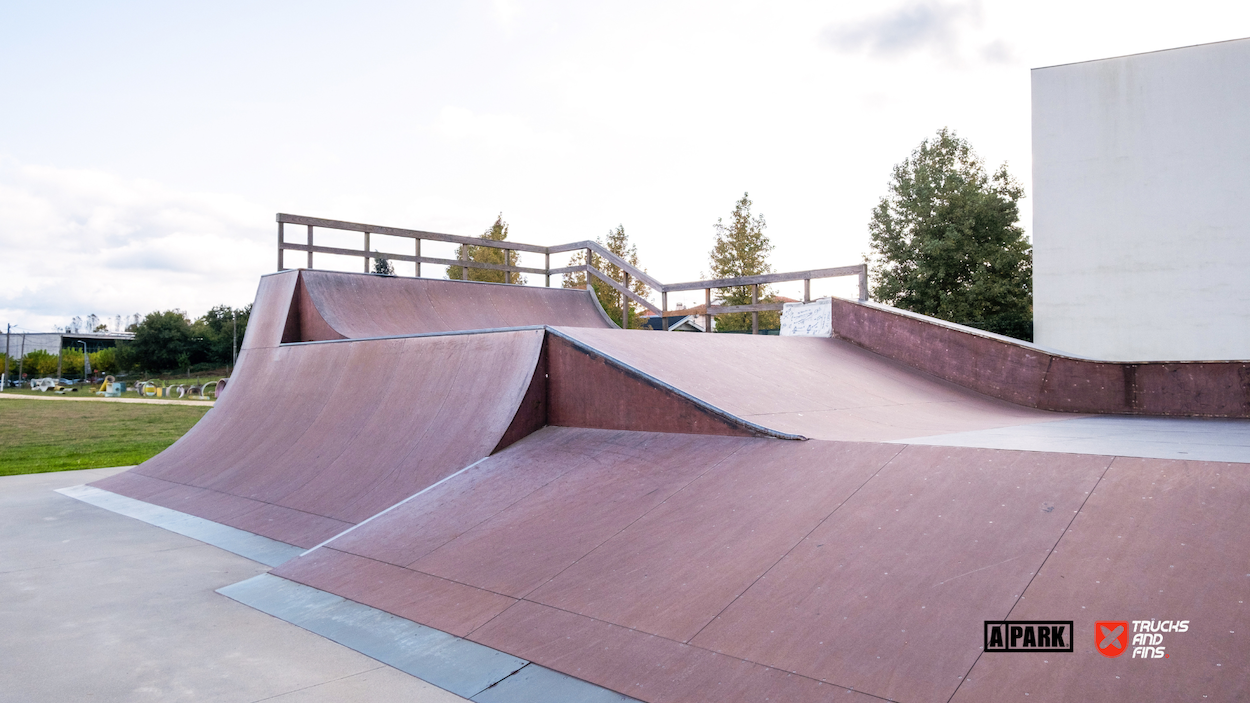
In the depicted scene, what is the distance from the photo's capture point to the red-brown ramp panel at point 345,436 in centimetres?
516

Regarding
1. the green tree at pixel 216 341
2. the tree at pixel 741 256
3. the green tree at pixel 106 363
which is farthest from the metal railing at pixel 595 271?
the green tree at pixel 106 363

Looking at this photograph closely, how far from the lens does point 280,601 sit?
378cm

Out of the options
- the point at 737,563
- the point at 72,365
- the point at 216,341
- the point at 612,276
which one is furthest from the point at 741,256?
the point at 72,365

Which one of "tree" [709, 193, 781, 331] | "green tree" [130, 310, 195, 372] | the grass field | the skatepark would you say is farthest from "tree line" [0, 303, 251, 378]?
the skatepark

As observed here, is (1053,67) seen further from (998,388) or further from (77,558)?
(77,558)

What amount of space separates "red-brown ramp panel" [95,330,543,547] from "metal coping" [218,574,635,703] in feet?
3.47

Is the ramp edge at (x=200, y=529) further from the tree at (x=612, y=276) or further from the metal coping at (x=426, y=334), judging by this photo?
the tree at (x=612, y=276)

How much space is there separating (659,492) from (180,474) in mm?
5931

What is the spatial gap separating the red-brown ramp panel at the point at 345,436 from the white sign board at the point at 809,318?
4783 mm

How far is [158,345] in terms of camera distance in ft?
197

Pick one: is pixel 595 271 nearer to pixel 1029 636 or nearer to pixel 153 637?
pixel 153 637

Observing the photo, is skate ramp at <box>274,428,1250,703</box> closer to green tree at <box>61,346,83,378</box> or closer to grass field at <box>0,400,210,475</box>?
grass field at <box>0,400,210,475</box>

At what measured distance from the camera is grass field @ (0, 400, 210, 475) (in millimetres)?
10828

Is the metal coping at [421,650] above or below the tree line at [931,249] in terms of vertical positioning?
below
